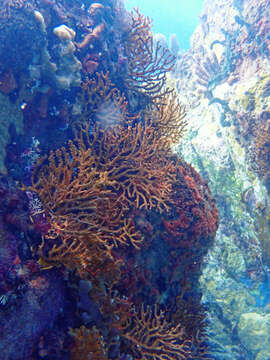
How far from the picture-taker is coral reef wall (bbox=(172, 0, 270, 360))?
21.8 ft

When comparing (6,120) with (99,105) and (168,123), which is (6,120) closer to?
(99,105)

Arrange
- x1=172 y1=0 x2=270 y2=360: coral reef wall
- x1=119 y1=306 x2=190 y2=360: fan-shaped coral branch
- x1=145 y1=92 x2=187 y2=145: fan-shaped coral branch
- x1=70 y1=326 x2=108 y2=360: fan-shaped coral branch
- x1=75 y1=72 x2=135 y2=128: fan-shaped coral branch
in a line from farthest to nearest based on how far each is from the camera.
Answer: x1=172 y1=0 x2=270 y2=360: coral reef wall
x1=145 y1=92 x2=187 y2=145: fan-shaped coral branch
x1=75 y1=72 x2=135 y2=128: fan-shaped coral branch
x1=119 y1=306 x2=190 y2=360: fan-shaped coral branch
x1=70 y1=326 x2=108 y2=360: fan-shaped coral branch

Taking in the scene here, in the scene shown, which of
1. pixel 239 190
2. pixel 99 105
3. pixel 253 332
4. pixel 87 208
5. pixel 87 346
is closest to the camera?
pixel 87 346

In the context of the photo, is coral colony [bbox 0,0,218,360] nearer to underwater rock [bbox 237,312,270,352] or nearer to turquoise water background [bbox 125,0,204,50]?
underwater rock [bbox 237,312,270,352]

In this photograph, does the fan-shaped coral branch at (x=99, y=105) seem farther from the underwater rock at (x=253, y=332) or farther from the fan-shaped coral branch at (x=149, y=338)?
the underwater rock at (x=253, y=332)

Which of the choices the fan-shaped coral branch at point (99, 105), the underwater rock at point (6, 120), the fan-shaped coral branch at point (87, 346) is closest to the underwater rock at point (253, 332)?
the fan-shaped coral branch at point (87, 346)

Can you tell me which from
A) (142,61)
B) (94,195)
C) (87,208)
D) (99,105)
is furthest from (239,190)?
(87,208)

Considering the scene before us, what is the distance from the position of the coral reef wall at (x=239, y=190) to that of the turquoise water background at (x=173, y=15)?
3538 cm

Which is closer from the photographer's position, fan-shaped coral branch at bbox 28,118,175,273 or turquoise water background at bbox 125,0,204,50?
fan-shaped coral branch at bbox 28,118,175,273

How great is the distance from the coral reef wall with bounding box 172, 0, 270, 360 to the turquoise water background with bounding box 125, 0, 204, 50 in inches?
1393

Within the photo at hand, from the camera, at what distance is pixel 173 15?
44.4m

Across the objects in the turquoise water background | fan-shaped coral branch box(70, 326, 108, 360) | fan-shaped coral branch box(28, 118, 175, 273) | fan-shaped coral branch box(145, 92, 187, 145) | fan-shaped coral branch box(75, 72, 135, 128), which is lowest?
fan-shaped coral branch box(70, 326, 108, 360)

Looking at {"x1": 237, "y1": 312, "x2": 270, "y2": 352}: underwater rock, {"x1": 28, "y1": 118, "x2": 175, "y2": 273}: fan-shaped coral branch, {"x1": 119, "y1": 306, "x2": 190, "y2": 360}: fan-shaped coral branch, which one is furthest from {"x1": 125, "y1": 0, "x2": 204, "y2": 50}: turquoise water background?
{"x1": 119, "y1": 306, "x2": 190, "y2": 360}: fan-shaped coral branch

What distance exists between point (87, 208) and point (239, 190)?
19.4 feet
